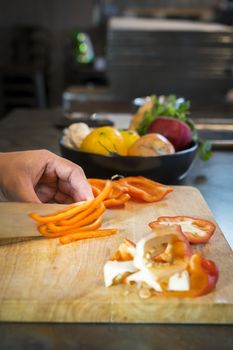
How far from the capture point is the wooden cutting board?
0.85 metres

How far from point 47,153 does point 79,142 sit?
1.36 ft

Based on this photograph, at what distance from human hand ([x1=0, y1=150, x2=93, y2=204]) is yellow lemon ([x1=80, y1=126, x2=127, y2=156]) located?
0.30 meters

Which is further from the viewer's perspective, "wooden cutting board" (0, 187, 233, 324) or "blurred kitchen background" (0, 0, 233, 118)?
"blurred kitchen background" (0, 0, 233, 118)

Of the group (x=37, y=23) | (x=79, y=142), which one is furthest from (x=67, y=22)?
(x=79, y=142)

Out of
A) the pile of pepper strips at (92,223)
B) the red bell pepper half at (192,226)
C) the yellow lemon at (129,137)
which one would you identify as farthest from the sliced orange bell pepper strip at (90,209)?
the yellow lemon at (129,137)

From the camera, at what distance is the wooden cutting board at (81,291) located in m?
0.85

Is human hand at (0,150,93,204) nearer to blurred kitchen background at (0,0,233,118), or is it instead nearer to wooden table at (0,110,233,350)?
wooden table at (0,110,233,350)

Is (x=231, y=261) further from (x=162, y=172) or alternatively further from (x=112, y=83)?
(x=112, y=83)

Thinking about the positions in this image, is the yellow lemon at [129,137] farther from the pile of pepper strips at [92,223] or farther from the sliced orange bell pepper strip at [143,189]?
the pile of pepper strips at [92,223]

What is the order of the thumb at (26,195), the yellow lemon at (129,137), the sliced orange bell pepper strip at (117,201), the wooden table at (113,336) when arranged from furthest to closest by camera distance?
the yellow lemon at (129,137), the sliced orange bell pepper strip at (117,201), the thumb at (26,195), the wooden table at (113,336)

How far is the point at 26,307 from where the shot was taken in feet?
2.79

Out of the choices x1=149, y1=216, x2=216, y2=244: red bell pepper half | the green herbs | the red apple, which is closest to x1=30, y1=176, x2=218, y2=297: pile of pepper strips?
x1=149, y1=216, x2=216, y2=244: red bell pepper half

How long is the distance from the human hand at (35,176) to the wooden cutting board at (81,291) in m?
0.10

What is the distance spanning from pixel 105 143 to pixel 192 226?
484mm
